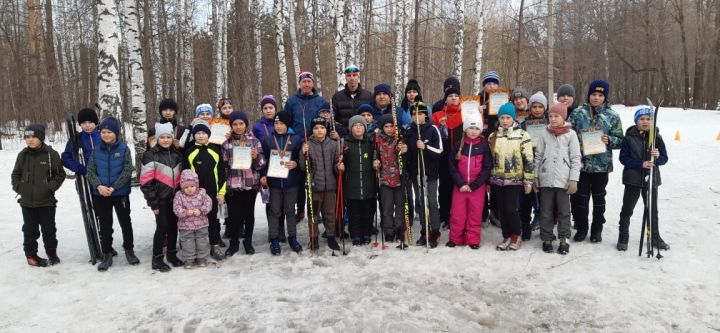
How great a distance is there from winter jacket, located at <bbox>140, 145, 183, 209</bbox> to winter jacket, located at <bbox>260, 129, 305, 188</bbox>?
1.13 m

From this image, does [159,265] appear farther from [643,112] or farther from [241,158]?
[643,112]

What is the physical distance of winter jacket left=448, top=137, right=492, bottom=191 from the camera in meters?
5.44

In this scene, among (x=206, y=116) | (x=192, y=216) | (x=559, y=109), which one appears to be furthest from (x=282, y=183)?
(x=559, y=109)

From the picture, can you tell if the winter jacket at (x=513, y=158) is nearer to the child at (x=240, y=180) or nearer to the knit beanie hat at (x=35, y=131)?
the child at (x=240, y=180)

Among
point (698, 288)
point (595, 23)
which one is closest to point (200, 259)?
point (698, 288)

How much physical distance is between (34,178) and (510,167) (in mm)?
5962

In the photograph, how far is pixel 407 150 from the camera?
5707 mm

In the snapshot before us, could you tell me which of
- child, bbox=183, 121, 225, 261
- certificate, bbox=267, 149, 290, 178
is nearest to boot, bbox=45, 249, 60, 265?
child, bbox=183, 121, 225, 261

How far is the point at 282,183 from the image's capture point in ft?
18.3

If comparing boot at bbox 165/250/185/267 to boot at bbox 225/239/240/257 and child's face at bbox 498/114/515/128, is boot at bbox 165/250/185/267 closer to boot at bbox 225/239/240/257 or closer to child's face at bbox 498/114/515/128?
boot at bbox 225/239/240/257

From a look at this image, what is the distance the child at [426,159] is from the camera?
563 centimetres

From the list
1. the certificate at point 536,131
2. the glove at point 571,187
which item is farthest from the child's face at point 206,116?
the glove at point 571,187

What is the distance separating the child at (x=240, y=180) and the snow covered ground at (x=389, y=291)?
334 mm

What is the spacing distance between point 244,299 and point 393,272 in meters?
1.68
